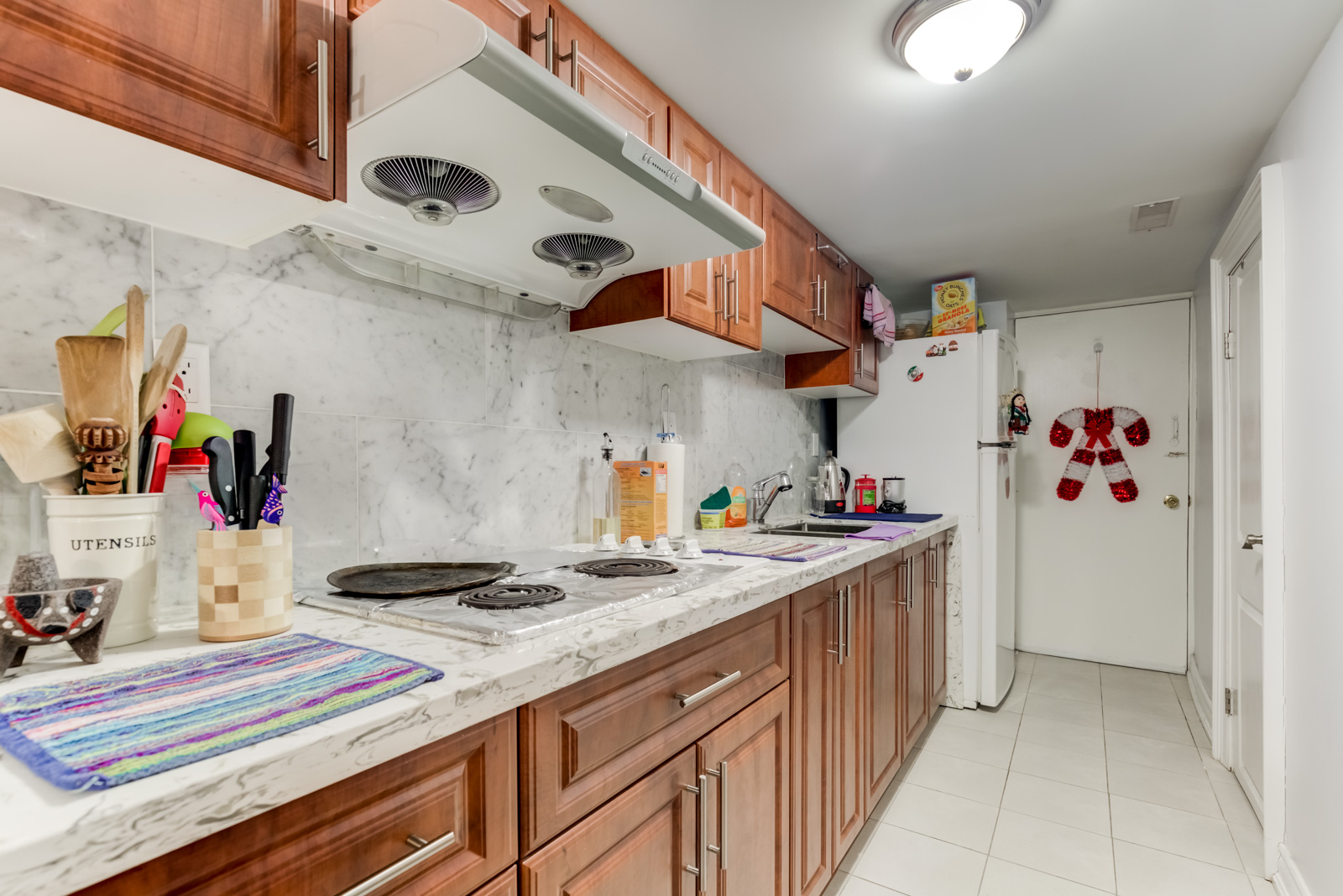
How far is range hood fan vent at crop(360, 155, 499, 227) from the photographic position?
1.04m

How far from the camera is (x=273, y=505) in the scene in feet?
2.78

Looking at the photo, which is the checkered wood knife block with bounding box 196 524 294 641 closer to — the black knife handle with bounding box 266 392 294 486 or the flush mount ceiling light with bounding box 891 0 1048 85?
the black knife handle with bounding box 266 392 294 486

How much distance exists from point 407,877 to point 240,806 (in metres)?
0.21

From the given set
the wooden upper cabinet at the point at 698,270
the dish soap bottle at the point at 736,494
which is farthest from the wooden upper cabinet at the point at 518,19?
the dish soap bottle at the point at 736,494

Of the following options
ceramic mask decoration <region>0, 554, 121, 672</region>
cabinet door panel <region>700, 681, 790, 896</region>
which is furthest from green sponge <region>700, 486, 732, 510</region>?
ceramic mask decoration <region>0, 554, 121, 672</region>

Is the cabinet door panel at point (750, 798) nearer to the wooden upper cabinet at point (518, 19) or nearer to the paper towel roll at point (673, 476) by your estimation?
the paper towel roll at point (673, 476)

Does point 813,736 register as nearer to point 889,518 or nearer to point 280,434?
point 280,434

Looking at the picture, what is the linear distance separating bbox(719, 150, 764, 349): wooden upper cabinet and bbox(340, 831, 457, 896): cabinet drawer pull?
1508 mm

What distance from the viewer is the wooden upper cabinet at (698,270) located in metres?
1.67

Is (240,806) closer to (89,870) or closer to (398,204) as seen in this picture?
(89,870)

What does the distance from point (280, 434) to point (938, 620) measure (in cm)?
278

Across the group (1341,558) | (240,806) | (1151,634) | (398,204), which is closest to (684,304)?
(398,204)

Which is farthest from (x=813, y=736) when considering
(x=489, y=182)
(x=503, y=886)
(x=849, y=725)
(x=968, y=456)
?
(x=968, y=456)

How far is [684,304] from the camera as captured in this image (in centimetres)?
169
